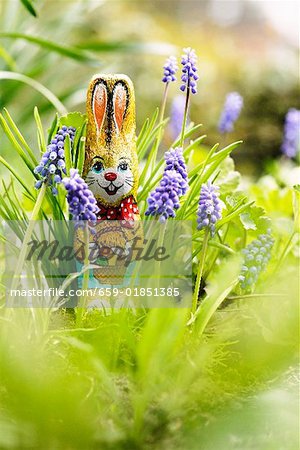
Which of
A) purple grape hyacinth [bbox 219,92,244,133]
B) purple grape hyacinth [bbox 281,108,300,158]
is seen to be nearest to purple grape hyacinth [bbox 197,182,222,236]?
purple grape hyacinth [bbox 219,92,244,133]

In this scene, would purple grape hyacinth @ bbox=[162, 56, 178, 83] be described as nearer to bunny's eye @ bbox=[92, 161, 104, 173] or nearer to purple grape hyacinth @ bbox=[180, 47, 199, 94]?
purple grape hyacinth @ bbox=[180, 47, 199, 94]

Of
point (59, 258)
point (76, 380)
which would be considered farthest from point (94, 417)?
point (59, 258)

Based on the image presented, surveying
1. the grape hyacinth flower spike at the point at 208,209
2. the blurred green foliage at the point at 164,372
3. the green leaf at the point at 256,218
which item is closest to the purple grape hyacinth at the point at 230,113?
the blurred green foliage at the point at 164,372

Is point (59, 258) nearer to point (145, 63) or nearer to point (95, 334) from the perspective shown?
point (95, 334)

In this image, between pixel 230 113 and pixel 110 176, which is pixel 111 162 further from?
pixel 230 113

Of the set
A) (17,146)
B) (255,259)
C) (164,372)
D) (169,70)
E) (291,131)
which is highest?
(291,131)

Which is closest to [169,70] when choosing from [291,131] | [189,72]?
[189,72]
